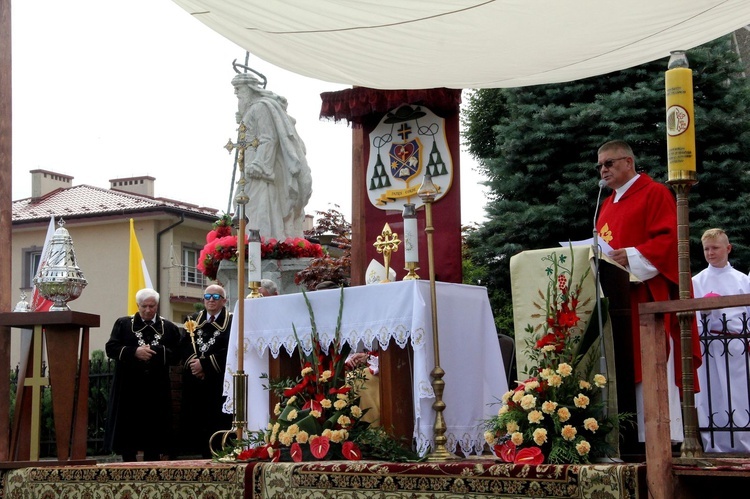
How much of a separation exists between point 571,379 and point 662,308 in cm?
100

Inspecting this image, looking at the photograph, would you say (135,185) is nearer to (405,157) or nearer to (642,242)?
(405,157)

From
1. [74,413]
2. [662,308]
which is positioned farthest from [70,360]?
[662,308]

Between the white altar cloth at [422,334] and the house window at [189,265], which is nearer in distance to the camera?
the white altar cloth at [422,334]

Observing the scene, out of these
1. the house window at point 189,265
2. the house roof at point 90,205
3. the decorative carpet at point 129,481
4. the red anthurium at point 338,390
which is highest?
the house roof at point 90,205

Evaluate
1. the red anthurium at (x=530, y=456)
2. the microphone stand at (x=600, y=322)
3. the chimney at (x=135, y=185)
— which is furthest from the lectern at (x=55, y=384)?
the chimney at (x=135, y=185)

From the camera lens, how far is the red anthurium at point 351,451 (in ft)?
20.0

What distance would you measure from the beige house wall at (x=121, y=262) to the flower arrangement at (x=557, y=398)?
29004 millimetres

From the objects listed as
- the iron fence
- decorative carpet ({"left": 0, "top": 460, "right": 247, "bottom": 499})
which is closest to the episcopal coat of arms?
the iron fence

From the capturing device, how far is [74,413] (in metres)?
7.08

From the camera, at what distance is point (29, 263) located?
3781 centimetres

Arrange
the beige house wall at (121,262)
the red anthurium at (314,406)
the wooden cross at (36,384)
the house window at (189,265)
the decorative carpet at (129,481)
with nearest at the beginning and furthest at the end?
the decorative carpet at (129,481) < the red anthurium at (314,406) < the wooden cross at (36,384) < the beige house wall at (121,262) < the house window at (189,265)

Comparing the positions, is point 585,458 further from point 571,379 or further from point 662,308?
point 662,308

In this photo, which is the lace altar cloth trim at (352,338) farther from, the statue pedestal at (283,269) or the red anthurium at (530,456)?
the statue pedestal at (283,269)

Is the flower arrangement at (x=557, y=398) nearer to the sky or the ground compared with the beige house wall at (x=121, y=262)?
nearer to the ground
